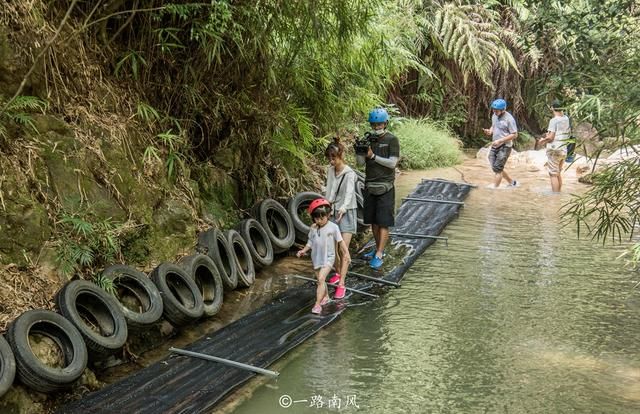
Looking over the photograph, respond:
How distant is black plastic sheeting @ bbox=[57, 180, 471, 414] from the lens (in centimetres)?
390

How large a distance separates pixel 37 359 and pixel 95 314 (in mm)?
854

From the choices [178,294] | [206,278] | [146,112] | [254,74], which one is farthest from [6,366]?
[254,74]

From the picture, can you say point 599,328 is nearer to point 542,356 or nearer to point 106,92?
point 542,356

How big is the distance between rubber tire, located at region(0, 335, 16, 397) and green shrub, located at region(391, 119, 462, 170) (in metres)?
10.5

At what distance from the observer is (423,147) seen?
1393 centimetres

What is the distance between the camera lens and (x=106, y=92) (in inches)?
226

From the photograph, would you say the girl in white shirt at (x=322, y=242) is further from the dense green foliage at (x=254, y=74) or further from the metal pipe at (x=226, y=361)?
the dense green foliage at (x=254, y=74)

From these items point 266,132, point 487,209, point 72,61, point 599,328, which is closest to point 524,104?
point 487,209

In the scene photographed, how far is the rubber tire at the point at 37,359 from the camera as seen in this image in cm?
378

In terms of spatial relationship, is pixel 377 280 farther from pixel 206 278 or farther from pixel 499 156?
pixel 499 156

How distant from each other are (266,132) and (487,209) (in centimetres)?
415

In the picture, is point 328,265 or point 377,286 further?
point 377,286

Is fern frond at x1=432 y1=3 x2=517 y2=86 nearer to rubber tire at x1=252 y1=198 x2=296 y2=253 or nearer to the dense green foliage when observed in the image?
the dense green foliage

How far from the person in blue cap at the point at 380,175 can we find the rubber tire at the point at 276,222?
90cm
